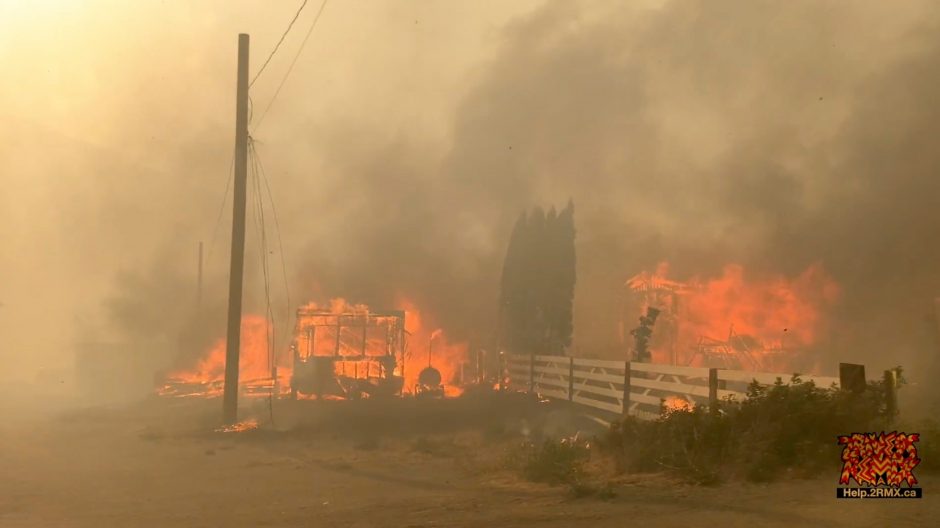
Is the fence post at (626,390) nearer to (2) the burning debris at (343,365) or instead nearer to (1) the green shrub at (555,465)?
(1) the green shrub at (555,465)

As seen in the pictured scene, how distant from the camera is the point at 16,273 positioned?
104m

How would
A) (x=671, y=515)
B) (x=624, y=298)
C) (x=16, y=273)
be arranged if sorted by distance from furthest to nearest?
(x=16, y=273) → (x=624, y=298) → (x=671, y=515)

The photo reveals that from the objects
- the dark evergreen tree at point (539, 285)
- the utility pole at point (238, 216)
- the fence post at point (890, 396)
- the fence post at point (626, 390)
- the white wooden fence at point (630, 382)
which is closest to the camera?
the fence post at point (890, 396)

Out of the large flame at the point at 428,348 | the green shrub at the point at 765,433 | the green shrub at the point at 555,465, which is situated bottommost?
the green shrub at the point at 555,465

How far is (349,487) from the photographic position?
11.9m

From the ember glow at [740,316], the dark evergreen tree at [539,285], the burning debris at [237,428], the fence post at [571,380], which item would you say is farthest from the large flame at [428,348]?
the burning debris at [237,428]

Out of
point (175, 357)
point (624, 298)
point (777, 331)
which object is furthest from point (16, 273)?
point (777, 331)

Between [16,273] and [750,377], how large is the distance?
10948 cm

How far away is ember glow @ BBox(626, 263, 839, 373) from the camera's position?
36.9 meters

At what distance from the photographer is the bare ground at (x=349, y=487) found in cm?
828

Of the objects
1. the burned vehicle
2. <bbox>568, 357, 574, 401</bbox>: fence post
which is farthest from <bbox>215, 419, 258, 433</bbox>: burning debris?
<bbox>568, 357, 574, 401</bbox>: fence post

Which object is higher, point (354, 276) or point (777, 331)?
point (354, 276)

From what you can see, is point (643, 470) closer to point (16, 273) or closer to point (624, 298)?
point (624, 298)

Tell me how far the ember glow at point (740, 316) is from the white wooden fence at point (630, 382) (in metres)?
13.8
